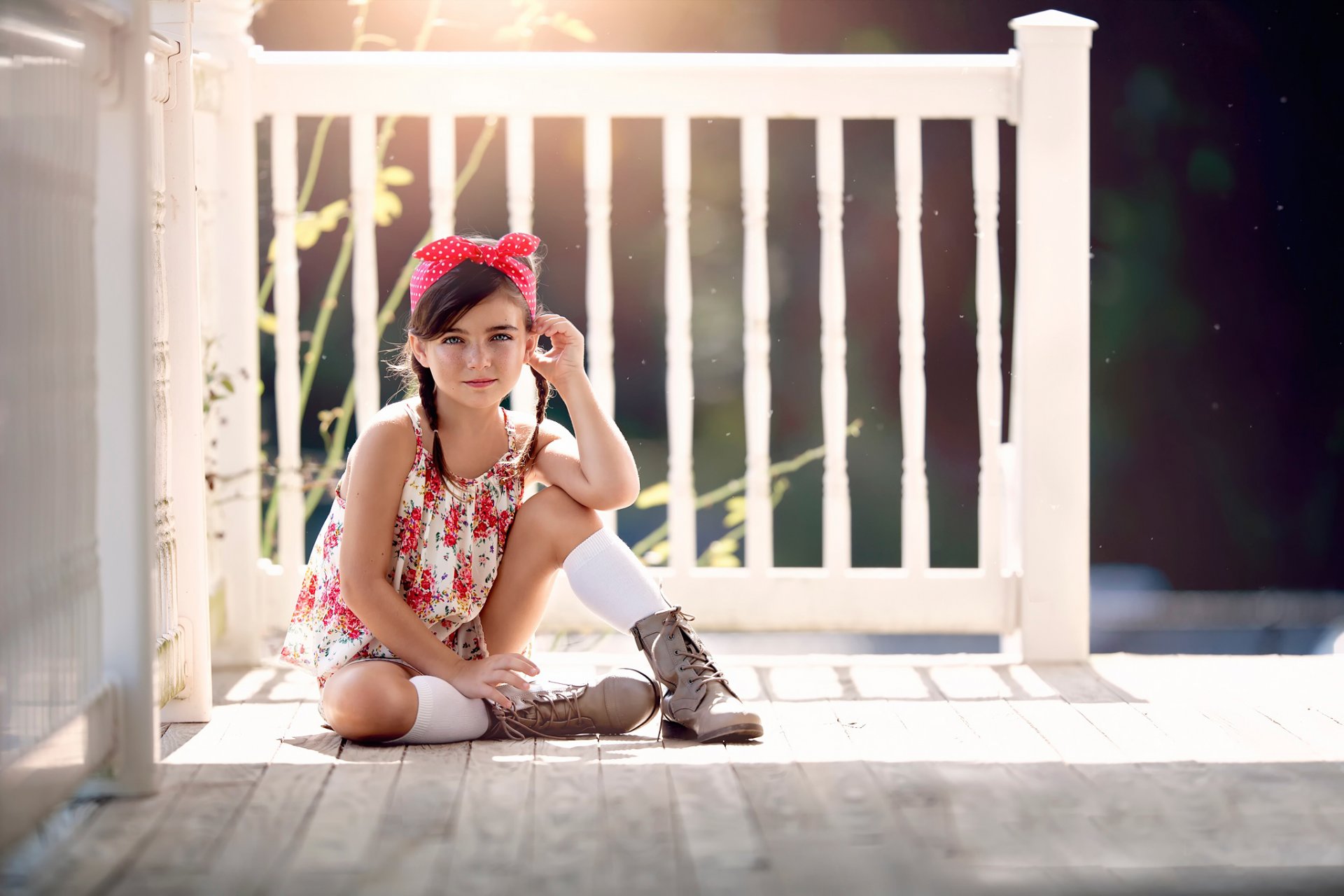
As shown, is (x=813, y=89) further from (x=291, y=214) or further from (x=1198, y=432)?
(x=1198, y=432)

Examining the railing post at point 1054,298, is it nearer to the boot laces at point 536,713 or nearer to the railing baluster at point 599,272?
the railing baluster at point 599,272

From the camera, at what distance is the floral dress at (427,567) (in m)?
2.00

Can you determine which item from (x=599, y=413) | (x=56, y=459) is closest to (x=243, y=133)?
(x=599, y=413)

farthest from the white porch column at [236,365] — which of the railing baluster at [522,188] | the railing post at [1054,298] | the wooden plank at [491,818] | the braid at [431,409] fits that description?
the railing post at [1054,298]

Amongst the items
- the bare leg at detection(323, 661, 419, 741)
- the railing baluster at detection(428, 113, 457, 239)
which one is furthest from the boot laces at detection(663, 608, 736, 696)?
the railing baluster at detection(428, 113, 457, 239)

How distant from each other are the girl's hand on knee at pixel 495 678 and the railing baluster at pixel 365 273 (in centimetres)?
74

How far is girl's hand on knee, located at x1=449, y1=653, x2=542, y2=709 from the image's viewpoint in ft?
Result: 6.27

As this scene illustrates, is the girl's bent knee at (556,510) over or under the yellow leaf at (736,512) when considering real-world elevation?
over

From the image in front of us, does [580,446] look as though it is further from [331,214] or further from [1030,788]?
[331,214]

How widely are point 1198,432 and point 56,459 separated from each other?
291 cm

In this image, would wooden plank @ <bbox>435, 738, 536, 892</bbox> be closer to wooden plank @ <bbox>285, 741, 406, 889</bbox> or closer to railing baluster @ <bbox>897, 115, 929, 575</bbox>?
wooden plank @ <bbox>285, 741, 406, 889</bbox>

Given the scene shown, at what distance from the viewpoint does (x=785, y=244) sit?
11.7ft

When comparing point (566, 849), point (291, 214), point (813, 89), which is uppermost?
point (813, 89)

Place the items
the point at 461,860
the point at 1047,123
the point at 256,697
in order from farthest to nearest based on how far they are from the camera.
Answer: the point at 1047,123
the point at 256,697
the point at 461,860
